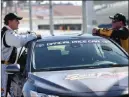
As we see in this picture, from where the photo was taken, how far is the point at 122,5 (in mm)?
32156

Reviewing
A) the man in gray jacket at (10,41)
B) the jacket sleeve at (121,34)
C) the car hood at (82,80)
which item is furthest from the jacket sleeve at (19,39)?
the jacket sleeve at (121,34)

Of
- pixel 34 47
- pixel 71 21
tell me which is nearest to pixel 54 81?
pixel 34 47

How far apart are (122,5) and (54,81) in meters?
27.4

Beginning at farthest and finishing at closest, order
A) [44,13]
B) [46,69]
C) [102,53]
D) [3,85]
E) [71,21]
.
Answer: [44,13], [71,21], [3,85], [102,53], [46,69]

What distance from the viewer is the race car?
505 cm

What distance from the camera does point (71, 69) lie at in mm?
5938

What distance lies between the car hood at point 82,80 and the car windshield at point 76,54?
14.4 inches

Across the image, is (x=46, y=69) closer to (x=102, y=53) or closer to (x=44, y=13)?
(x=102, y=53)

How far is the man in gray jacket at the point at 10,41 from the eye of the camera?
693 cm

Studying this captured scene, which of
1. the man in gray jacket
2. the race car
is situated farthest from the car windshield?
the man in gray jacket

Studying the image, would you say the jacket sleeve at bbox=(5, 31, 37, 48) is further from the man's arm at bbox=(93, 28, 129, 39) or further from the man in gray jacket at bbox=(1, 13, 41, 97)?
the man's arm at bbox=(93, 28, 129, 39)

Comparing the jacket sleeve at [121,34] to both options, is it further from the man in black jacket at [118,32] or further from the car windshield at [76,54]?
the car windshield at [76,54]

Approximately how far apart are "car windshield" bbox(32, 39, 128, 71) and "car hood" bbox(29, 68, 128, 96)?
0.37m

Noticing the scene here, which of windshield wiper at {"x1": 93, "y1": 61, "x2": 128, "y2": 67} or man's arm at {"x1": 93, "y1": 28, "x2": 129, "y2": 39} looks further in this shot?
man's arm at {"x1": 93, "y1": 28, "x2": 129, "y2": 39}
